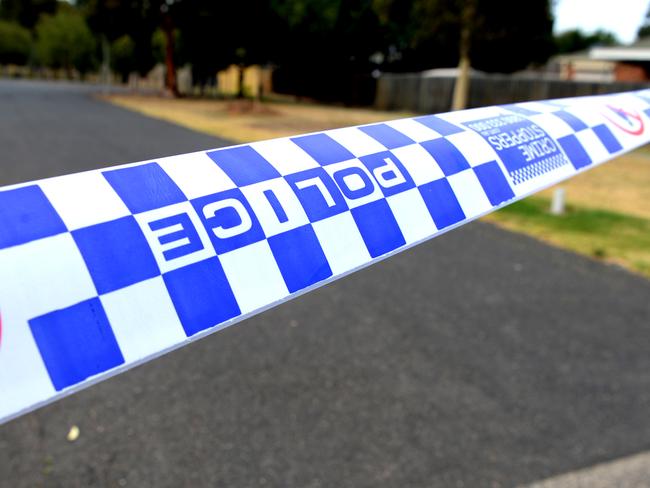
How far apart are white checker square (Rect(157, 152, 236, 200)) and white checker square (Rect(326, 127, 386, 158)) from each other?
0.29 meters

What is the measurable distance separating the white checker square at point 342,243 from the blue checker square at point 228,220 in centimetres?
11

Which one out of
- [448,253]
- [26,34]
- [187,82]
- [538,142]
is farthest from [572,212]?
[26,34]

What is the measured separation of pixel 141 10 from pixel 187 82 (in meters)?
8.96

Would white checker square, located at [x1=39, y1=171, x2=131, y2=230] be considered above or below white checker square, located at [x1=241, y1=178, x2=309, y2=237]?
above

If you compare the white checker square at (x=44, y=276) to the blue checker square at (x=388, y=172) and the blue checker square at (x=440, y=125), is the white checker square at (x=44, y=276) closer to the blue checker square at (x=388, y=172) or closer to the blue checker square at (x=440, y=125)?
the blue checker square at (x=388, y=172)

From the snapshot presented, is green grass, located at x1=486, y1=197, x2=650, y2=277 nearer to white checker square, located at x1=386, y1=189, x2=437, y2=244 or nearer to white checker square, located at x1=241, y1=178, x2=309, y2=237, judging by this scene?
white checker square, located at x1=386, y1=189, x2=437, y2=244

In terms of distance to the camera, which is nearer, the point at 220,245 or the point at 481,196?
the point at 220,245

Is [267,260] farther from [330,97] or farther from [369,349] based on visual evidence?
[330,97]

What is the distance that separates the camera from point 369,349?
3504mm

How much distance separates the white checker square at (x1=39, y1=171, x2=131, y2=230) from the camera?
718 mm

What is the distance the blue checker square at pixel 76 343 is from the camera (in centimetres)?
63

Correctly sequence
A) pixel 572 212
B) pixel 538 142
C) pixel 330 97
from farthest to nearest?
pixel 330 97, pixel 572 212, pixel 538 142

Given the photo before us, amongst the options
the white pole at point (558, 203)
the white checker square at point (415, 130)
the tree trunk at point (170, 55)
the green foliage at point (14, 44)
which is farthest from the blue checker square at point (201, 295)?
the green foliage at point (14, 44)

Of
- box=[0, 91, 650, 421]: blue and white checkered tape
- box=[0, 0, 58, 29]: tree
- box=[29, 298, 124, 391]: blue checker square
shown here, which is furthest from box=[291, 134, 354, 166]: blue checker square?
box=[0, 0, 58, 29]: tree
